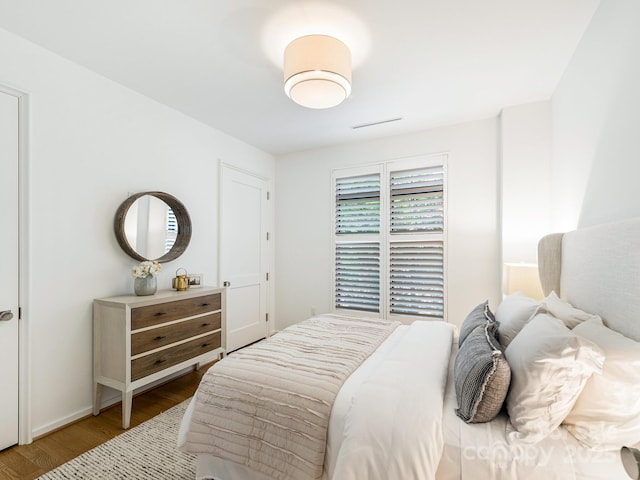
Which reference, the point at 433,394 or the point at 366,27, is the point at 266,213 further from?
the point at 433,394

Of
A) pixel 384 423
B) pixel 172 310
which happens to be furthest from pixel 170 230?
pixel 384 423

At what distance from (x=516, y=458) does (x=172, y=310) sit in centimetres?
244

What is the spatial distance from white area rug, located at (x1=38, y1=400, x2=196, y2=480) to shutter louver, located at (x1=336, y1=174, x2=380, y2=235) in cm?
281

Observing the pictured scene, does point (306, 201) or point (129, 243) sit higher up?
point (306, 201)

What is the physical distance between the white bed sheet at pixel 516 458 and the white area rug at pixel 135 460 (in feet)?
4.86

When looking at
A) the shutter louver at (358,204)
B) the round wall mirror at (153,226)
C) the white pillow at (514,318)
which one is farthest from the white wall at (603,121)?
the round wall mirror at (153,226)

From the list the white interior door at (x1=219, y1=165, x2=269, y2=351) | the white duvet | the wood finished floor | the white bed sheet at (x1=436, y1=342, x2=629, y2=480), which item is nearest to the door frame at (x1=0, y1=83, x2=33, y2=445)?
the wood finished floor

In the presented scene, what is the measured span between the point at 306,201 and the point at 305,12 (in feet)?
8.83

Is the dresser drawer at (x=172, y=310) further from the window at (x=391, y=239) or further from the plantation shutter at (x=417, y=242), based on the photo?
the plantation shutter at (x=417, y=242)

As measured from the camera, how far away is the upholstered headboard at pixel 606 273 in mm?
1267

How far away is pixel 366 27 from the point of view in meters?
1.95

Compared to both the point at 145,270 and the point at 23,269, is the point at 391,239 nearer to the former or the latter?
the point at 145,270

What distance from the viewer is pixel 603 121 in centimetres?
173

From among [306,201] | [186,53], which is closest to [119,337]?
[186,53]
